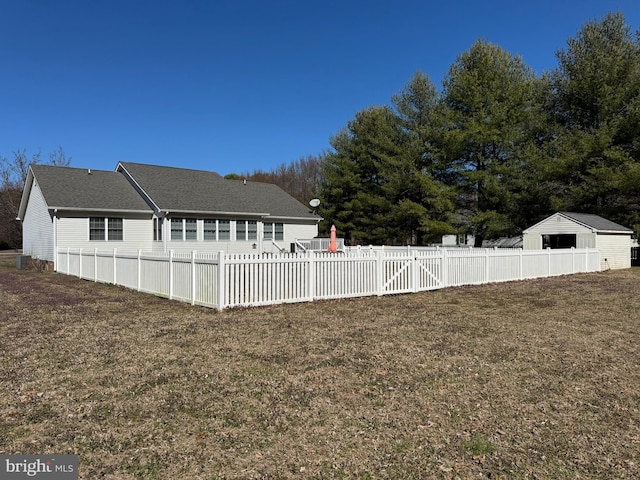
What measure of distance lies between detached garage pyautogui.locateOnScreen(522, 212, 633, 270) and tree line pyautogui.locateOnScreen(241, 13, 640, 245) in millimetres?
3048

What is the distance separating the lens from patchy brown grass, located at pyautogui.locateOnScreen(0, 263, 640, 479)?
2873 mm

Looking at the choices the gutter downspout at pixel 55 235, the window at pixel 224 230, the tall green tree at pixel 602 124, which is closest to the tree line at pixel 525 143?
the tall green tree at pixel 602 124

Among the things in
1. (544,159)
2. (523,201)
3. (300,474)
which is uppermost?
(544,159)

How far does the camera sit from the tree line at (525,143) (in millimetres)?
24406

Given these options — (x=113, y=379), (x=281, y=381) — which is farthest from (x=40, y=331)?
(x=281, y=381)

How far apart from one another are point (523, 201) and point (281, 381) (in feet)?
84.9

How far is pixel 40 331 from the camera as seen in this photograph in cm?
661

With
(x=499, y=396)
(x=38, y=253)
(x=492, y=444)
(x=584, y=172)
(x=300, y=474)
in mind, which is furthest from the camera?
(x=584, y=172)

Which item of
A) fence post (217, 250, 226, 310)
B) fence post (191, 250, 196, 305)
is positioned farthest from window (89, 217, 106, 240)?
fence post (217, 250, 226, 310)

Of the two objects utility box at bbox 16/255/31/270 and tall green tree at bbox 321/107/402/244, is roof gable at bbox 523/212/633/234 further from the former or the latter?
utility box at bbox 16/255/31/270

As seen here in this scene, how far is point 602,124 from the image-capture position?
24.8 meters

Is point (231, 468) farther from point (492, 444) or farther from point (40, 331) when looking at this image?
point (40, 331)

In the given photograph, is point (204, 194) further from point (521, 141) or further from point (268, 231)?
point (521, 141)

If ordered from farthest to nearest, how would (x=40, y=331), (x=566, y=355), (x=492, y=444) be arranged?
(x=40, y=331) → (x=566, y=355) → (x=492, y=444)
